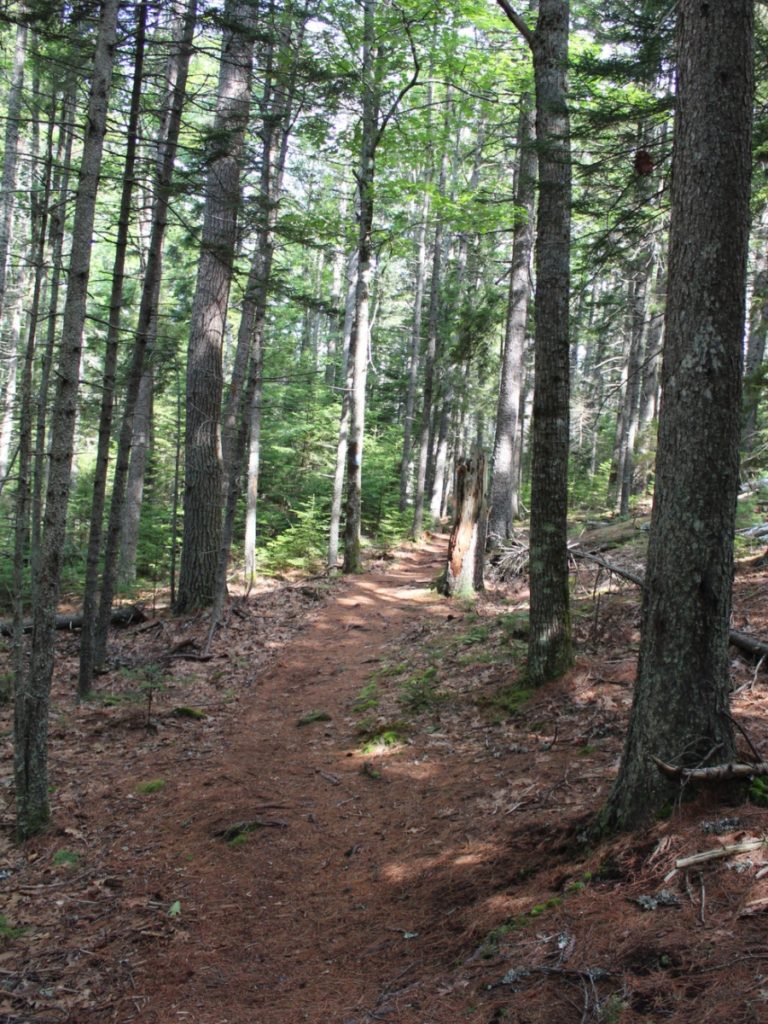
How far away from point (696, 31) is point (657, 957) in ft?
15.0

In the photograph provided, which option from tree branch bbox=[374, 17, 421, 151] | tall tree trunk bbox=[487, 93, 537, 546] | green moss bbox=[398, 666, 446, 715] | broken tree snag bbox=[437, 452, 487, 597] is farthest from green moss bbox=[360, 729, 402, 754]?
tree branch bbox=[374, 17, 421, 151]

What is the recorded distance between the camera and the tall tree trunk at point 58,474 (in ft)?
18.2

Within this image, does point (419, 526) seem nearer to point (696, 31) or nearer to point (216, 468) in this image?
point (216, 468)

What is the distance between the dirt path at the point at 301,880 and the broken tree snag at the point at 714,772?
1648 mm

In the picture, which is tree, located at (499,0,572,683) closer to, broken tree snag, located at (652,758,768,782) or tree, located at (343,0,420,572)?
broken tree snag, located at (652,758,768,782)

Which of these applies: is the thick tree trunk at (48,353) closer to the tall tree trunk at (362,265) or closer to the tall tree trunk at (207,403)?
the tall tree trunk at (207,403)

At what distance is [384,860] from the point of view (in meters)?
4.98

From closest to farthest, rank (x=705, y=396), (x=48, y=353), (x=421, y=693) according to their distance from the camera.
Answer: (x=705, y=396) → (x=421, y=693) → (x=48, y=353)

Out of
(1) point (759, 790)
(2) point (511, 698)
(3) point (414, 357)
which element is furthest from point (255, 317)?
(3) point (414, 357)

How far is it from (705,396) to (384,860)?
390 centimetres

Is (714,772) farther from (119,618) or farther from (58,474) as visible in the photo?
(119,618)

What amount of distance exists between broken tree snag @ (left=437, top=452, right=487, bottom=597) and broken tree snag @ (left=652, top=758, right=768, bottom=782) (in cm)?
901

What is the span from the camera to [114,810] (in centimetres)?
614

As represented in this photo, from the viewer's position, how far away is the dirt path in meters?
3.68
